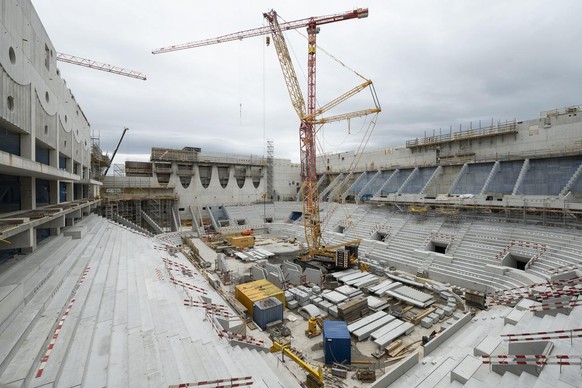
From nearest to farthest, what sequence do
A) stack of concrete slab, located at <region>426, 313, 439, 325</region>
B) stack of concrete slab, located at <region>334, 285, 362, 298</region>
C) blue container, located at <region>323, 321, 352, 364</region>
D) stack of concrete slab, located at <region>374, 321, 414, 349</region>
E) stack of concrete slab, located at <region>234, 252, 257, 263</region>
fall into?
1. blue container, located at <region>323, 321, 352, 364</region>
2. stack of concrete slab, located at <region>374, 321, 414, 349</region>
3. stack of concrete slab, located at <region>426, 313, 439, 325</region>
4. stack of concrete slab, located at <region>334, 285, 362, 298</region>
5. stack of concrete slab, located at <region>234, 252, 257, 263</region>

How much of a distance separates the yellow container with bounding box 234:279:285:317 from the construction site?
5.3 inches

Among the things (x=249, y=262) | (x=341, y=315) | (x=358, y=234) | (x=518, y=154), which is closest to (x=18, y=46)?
(x=341, y=315)

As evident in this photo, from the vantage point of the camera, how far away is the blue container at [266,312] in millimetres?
12031

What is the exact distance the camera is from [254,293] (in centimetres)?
1379

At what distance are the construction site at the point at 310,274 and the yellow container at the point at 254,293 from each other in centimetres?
13

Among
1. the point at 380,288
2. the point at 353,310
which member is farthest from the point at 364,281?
the point at 353,310

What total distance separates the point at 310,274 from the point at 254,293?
5186mm

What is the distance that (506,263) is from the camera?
A: 16250mm

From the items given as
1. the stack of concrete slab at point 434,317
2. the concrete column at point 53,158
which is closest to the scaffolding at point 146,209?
the concrete column at point 53,158

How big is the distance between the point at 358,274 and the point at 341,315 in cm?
598

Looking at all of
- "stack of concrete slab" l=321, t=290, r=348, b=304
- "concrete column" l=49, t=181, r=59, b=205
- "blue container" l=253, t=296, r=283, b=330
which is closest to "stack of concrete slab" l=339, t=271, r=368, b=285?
"stack of concrete slab" l=321, t=290, r=348, b=304

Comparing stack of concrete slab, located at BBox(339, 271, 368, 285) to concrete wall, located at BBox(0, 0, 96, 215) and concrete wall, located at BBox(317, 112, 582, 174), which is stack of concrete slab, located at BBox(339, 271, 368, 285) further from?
concrete wall, located at BBox(317, 112, 582, 174)

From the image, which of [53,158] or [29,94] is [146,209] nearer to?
[53,158]

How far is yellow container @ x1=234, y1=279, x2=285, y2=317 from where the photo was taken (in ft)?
43.2
